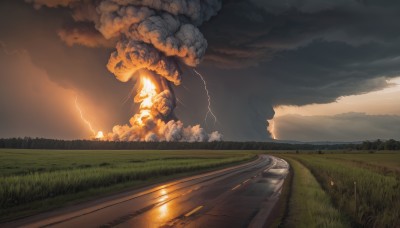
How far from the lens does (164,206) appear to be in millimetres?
12227

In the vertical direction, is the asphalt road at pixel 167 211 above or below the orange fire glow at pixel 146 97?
below

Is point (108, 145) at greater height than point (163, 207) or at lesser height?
greater

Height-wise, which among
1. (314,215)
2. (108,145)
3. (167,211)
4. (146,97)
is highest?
(146,97)

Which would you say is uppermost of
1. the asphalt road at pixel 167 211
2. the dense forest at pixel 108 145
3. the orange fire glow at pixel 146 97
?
the orange fire glow at pixel 146 97

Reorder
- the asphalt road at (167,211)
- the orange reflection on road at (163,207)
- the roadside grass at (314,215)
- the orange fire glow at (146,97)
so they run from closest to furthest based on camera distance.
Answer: the asphalt road at (167,211), the roadside grass at (314,215), the orange reflection on road at (163,207), the orange fire glow at (146,97)

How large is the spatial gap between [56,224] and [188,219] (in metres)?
3.56

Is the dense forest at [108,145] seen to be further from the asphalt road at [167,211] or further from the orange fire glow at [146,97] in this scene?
the asphalt road at [167,211]

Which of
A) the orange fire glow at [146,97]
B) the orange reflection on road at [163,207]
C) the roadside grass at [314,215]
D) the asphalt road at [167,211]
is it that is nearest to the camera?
the asphalt road at [167,211]

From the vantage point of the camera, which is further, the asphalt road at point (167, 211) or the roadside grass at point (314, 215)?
the roadside grass at point (314, 215)

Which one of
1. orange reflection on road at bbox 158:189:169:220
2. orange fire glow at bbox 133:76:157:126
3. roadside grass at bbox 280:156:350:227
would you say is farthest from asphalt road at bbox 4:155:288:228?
orange fire glow at bbox 133:76:157:126

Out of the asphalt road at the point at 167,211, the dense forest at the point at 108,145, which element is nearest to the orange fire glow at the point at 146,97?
the dense forest at the point at 108,145

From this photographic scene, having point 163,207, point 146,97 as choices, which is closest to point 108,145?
point 146,97

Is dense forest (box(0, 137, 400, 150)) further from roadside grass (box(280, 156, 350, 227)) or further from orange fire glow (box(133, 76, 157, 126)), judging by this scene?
roadside grass (box(280, 156, 350, 227))

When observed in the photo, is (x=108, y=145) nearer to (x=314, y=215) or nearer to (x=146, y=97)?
(x=146, y=97)
